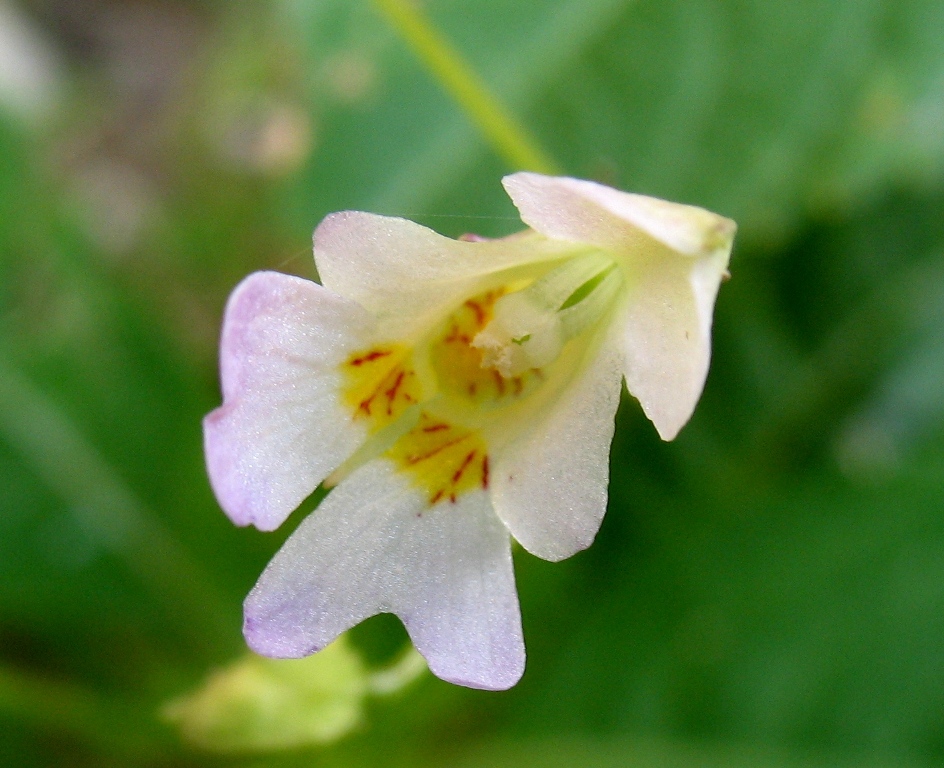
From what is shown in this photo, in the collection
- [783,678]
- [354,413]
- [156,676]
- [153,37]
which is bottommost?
[783,678]

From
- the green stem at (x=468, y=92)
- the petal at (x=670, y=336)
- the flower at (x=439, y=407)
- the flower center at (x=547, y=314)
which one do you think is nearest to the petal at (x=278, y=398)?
the flower at (x=439, y=407)

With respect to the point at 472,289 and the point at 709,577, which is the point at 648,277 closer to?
the point at 472,289

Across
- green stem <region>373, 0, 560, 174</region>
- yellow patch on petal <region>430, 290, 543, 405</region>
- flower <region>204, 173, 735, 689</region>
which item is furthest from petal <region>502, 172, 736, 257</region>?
green stem <region>373, 0, 560, 174</region>

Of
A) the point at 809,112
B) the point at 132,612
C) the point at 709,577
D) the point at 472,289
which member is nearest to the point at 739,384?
the point at 709,577

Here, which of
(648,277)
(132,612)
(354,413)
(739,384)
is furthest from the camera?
(132,612)

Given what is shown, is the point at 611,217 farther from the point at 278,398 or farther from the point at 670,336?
the point at 278,398

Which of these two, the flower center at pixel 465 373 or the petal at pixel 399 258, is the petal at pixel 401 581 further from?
the petal at pixel 399 258

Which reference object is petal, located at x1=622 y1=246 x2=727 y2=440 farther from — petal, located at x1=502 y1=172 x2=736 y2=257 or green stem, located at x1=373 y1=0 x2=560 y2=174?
green stem, located at x1=373 y1=0 x2=560 y2=174
